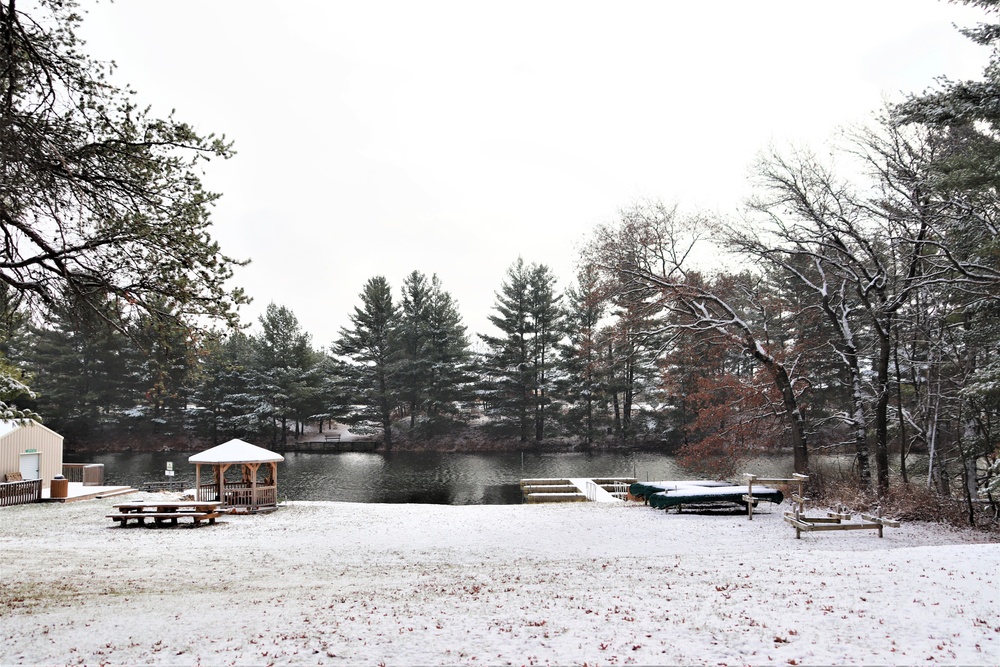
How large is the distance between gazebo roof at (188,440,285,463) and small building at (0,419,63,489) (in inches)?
281

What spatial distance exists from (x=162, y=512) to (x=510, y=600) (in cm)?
1329

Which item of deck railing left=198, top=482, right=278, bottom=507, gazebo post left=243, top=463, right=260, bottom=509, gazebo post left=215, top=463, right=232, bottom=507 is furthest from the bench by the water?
gazebo post left=243, top=463, right=260, bottom=509

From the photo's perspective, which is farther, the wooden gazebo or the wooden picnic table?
the wooden gazebo

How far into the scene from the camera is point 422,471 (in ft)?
105

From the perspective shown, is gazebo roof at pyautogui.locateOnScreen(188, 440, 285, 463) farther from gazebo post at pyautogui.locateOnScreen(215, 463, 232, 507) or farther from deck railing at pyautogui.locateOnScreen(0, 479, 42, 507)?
deck railing at pyautogui.locateOnScreen(0, 479, 42, 507)

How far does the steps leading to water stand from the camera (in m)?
22.4

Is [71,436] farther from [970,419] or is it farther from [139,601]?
[970,419]

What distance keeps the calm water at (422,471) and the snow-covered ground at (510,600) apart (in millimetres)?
12365

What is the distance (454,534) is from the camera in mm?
13852

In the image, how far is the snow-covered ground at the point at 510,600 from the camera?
5207 mm

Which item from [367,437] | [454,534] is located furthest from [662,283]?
[367,437]

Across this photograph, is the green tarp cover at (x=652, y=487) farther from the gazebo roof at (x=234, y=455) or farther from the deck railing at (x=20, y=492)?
the deck railing at (x=20, y=492)

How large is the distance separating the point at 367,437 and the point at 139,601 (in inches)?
1559

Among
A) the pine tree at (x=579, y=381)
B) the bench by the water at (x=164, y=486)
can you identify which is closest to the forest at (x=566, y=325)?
the pine tree at (x=579, y=381)
